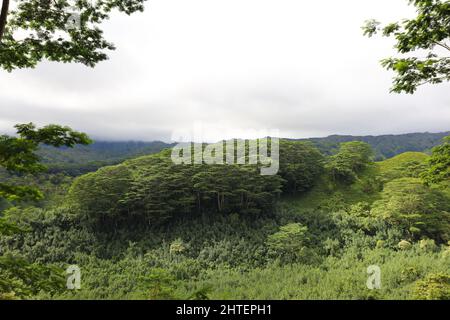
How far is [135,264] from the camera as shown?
76.2 feet

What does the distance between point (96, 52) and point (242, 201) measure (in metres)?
24.6

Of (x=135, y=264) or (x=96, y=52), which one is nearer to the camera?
(x=96, y=52)

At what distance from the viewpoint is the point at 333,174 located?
39438mm

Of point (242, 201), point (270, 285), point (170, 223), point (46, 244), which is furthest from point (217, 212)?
point (46, 244)

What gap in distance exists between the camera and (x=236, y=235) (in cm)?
2617

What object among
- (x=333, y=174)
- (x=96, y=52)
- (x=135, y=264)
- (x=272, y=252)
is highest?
(x=96, y=52)

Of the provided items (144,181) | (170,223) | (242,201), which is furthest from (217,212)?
(144,181)

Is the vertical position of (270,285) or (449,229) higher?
(449,229)

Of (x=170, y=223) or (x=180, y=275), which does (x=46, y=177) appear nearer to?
(x=170, y=223)

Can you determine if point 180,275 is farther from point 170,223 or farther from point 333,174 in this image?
point 333,174

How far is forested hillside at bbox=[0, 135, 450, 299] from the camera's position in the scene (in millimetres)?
17367

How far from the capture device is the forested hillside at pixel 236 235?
1737cm
